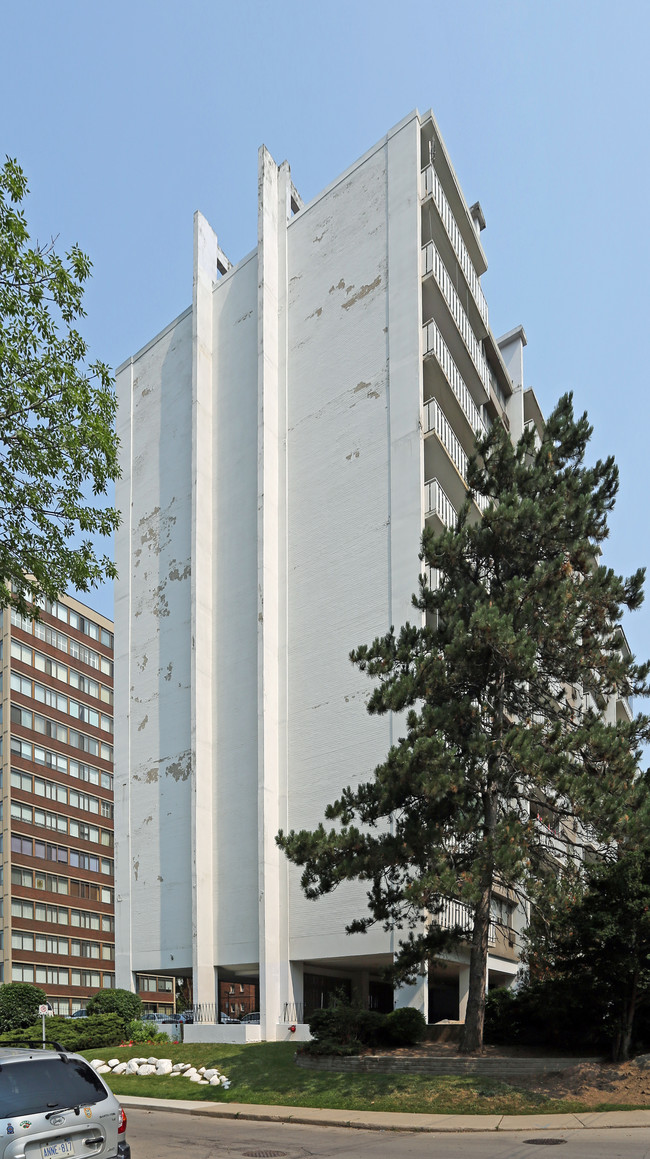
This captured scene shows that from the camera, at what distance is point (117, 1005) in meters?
32.7

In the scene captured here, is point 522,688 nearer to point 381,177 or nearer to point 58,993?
point 381,177

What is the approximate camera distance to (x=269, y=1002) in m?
30.3

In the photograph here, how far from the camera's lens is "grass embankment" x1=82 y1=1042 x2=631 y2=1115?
17.2m

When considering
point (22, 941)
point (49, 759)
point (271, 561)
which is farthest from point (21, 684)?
point (271, 561)

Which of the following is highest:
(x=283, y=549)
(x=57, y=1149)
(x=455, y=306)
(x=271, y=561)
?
(x=455, y=306)

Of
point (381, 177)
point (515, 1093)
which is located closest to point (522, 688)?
point (515, 1093)

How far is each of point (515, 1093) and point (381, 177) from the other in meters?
28.1

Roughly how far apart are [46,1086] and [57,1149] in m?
0.51

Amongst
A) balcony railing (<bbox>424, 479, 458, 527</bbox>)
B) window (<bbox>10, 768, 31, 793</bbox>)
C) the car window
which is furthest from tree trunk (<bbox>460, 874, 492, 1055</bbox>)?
window (<bbox>10, 768, 31, 793</bbox>)

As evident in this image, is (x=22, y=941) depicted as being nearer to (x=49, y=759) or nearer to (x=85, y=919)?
(x=85, y=919)

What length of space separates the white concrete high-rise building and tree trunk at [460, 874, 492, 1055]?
7.00m

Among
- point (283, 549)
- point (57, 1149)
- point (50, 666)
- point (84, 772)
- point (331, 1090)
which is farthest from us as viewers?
point (84, 772)

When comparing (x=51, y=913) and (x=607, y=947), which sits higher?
(x=607, y=947)

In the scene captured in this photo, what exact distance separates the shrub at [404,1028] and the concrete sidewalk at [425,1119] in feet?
12.3
